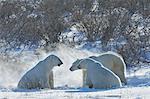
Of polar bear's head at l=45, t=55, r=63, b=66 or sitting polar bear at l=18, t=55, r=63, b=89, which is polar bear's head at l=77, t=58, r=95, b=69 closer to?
polar bear's head at l=45, t=55, r=63, b=66

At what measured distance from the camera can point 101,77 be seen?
1162 cm

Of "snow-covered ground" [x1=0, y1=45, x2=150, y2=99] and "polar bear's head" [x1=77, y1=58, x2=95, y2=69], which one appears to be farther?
"polar bear's head" [x1=77, y1=58, x2=95, y2=69]

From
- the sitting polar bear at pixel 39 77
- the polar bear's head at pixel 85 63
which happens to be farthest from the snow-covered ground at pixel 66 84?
the polar bear's head at pixel 85 63

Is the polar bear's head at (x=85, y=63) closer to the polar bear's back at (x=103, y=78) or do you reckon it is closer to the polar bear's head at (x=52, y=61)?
the polar bear's back at (x=103, y=78)

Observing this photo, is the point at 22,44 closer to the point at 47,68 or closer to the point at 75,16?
the point at 75,16

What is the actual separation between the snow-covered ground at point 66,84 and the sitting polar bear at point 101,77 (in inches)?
13.7

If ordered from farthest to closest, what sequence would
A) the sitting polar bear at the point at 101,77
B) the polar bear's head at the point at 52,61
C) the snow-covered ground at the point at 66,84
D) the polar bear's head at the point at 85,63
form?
the polar bear's head at the point at 52,61 → the polar bear's head at the point at 85,63 → the sitting polar bear at the point at 101,77 → the snow-covered ground at the point at 66,84

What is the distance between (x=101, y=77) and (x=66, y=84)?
1945 mm

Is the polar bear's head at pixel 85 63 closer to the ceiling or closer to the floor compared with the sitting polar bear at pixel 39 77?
closer to the ceiling

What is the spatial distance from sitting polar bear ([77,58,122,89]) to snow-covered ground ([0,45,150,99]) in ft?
→ 1.14

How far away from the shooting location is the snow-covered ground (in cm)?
932

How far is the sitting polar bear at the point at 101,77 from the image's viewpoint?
11.6 m

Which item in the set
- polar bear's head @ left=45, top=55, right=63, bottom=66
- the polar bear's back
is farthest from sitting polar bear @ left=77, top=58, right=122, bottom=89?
polar bear's head @ left=45, top=55, right=63, bottom=66

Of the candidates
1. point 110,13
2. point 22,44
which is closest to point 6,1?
point 22,44
